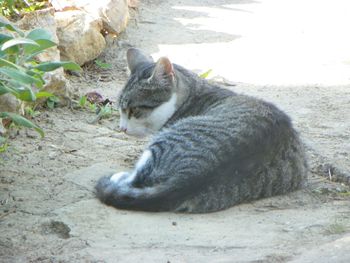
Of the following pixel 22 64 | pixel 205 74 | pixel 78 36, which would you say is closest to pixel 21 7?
pixel 78 36

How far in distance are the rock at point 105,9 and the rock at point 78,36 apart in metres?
0.17

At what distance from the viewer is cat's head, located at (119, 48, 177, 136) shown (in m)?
5.87

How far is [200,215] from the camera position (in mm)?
4797

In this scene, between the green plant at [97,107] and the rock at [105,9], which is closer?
the green plant at [97,107]

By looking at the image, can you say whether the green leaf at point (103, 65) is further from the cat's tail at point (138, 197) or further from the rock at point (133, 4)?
the cat's tail at point (138, 197)

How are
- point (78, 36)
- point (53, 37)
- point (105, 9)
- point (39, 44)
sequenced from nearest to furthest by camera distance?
point (39, 44) < point (53, 37) < point (78, 36) < point (105, 9)

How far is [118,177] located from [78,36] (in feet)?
10.8

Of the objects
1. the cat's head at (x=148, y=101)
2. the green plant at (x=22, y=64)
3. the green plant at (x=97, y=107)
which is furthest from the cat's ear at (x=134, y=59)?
the green plant at (x=22, y=64)

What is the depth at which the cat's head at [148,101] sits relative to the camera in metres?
5.87

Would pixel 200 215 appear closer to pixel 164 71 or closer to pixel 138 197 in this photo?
pixel 138 197

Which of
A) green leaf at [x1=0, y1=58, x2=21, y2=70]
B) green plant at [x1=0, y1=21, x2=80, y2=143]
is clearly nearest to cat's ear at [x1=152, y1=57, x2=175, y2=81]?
green plant at [x1=0, y1=21, x2=80, y2=143]

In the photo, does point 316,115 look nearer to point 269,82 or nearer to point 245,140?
point 269,82

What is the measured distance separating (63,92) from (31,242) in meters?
2.94

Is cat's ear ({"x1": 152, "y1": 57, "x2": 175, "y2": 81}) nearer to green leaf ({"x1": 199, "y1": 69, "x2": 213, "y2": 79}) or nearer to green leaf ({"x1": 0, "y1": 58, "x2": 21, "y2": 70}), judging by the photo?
green leaf ({"x1": 0, "y1": 58, "x2": 21, "y2": 70})
